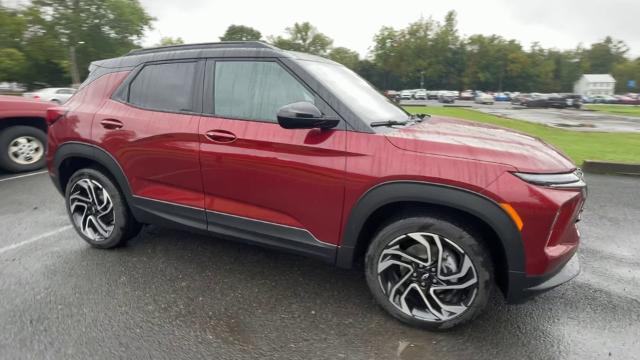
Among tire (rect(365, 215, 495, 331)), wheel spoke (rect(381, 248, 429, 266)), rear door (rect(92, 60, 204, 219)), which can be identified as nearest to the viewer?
tire (rect(365, 215, 495, 331))

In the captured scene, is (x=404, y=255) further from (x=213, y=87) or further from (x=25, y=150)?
(x=25, y=150)

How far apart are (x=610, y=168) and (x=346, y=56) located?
81.6 m

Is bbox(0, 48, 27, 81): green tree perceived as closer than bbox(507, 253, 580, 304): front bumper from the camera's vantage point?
No

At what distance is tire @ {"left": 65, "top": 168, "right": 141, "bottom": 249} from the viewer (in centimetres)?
348

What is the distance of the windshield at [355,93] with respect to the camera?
8.75ft

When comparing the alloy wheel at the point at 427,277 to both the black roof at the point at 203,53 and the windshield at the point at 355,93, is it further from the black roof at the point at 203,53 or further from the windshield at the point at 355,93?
the black roof at the point at 203,53

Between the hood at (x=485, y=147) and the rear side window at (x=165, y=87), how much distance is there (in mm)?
1628

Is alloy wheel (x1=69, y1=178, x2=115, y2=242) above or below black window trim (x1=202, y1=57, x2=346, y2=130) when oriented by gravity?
below

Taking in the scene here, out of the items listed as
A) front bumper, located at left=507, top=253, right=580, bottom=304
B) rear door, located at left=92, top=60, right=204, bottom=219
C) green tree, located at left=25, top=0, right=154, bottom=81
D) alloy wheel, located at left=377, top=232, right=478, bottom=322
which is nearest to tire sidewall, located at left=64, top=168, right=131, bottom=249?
rear door, located at left=92, top=60, right=204, bottom=219

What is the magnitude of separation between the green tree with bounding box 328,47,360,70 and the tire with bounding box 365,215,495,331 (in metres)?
79.2

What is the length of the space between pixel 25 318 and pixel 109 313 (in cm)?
53

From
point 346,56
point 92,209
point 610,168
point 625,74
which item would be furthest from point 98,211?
point 625,74

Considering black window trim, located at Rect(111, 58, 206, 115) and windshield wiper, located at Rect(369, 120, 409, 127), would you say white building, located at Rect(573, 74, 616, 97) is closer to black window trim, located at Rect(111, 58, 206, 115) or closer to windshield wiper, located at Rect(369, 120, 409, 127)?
windshield wiper, located at Rect(369, 120, 409, 127)

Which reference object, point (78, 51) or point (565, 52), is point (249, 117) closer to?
point (78, 51)
